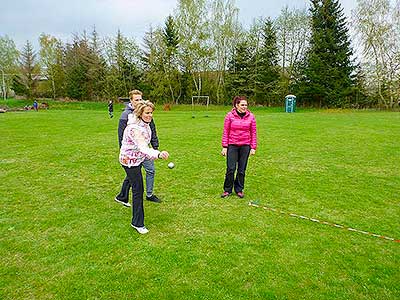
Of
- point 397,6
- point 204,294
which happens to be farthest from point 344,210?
point 397,6

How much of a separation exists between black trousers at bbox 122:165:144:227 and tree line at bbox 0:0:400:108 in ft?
113

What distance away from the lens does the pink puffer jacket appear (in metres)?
5.50

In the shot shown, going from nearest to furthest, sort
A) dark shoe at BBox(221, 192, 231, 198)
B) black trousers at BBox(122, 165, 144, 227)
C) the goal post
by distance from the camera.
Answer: black trousers at BBox(122, 165, 144, 227) → dark shoe at BBox(221, 192, 231, 198) → the goal post

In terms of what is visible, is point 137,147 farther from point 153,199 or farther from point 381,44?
point 381,44

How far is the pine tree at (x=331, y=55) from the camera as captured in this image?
33906mm

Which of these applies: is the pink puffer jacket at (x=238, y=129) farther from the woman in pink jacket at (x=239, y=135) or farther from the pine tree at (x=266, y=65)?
the pine tree at (x=266, y=65)

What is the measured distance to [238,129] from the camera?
5500mm

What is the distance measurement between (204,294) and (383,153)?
29.5ft

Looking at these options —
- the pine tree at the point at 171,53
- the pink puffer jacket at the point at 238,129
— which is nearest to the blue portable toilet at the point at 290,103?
the pine tree at the point at 171,53

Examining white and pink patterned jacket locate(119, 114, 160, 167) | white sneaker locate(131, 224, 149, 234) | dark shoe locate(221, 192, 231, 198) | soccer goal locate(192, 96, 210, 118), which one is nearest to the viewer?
white and pink patterned jacket locate(119, 114, 160, 167)

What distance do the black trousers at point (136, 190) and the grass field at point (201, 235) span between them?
0.19 metres

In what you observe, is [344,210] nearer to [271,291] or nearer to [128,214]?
[271,291]

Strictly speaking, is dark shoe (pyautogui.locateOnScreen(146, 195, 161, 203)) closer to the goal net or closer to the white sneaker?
the white sneaker

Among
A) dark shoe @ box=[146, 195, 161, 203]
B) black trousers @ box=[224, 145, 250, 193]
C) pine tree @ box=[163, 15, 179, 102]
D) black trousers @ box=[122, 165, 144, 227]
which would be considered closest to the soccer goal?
pine tree @ box=[163, 15, 179, 102]
